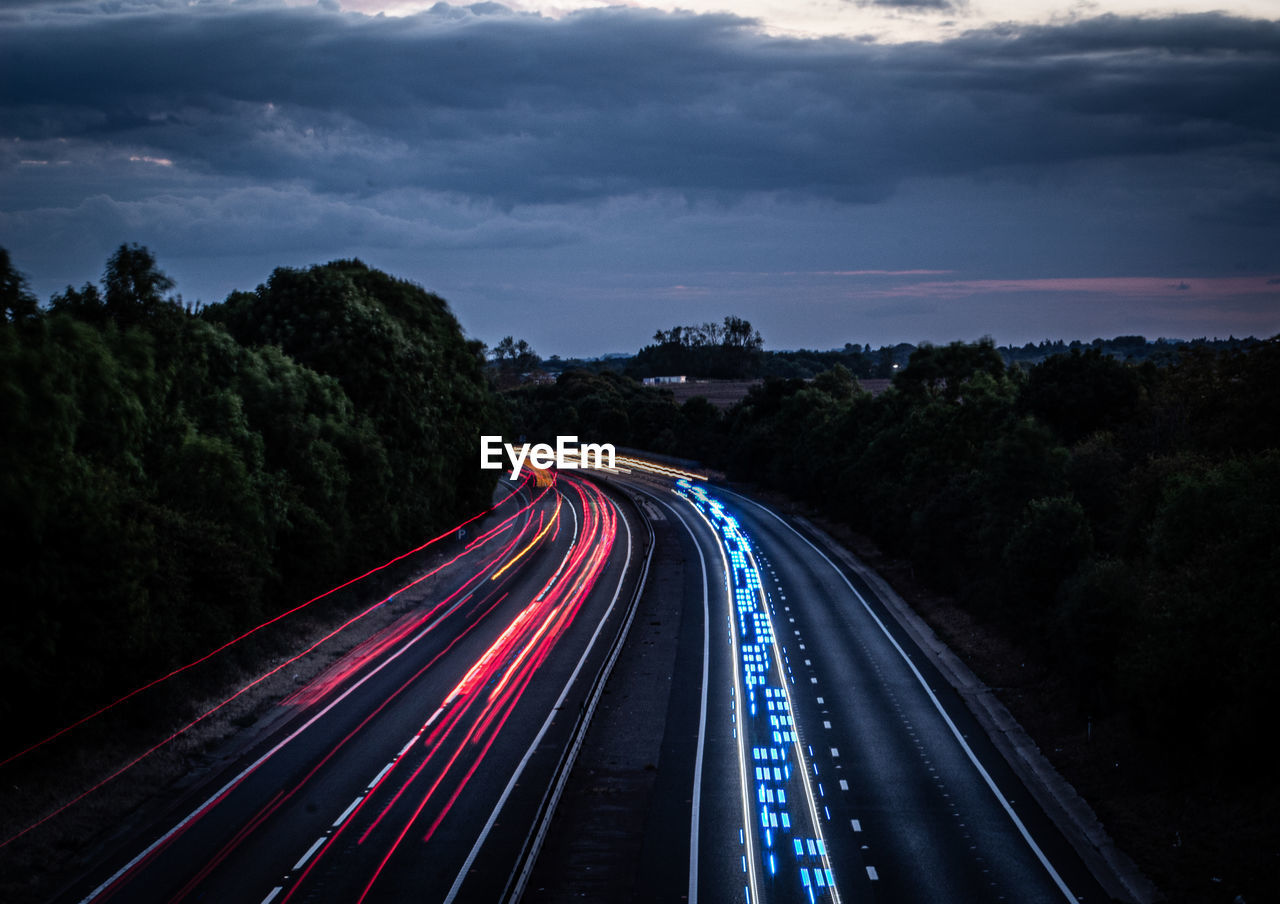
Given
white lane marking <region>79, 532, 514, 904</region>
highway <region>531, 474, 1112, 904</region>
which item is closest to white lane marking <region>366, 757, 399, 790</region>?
white lane marking <region>79, 532, 514, 904</region>

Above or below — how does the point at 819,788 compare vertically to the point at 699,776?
above

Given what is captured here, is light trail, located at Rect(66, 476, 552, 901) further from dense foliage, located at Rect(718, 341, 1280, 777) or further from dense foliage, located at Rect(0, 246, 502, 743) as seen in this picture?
dense foliage, located at Rect(718, 341, 1280, 777)

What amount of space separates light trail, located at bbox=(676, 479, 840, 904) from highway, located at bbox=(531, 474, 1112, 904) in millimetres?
55

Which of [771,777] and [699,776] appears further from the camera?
[699,776]

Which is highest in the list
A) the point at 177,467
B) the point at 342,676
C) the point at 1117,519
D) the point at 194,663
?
the point at 177,467

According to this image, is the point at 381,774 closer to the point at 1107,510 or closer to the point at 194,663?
the point at 194,663

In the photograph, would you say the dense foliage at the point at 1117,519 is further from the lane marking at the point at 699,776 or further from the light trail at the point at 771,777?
the lane marking at the point at 699,776

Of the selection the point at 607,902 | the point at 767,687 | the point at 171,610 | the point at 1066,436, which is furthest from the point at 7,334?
the point at 1066,436

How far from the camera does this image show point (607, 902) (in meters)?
18.6

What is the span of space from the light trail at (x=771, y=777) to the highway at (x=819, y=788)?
5 centimetres

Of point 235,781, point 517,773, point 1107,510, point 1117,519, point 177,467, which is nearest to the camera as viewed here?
point 235,781

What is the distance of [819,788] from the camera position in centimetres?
2481

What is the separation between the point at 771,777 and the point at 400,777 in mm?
9068

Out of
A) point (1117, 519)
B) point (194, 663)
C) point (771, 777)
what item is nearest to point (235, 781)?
point (194, 663)
